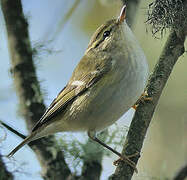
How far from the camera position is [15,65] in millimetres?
3592

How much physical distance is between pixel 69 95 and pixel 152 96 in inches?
35.1

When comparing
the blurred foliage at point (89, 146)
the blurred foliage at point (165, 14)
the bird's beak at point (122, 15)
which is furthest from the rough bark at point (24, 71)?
the blurred foliage at point (165, 14)

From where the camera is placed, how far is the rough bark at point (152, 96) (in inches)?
105

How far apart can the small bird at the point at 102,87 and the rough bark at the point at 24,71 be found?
0.68 ft

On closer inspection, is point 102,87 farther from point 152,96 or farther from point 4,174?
point 4,174

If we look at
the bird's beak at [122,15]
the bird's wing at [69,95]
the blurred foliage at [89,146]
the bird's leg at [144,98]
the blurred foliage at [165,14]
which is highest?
the bird's beak at [122,15]

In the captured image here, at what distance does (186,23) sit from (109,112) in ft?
2.85

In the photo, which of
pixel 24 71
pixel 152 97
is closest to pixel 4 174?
pixel 24 71

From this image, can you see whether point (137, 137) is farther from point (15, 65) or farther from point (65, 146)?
point (15, 65)

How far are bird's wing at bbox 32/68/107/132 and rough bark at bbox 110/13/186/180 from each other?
552mm

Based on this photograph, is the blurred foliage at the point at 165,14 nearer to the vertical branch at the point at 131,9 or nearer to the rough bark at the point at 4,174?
the vertical branch at the point at 131,9

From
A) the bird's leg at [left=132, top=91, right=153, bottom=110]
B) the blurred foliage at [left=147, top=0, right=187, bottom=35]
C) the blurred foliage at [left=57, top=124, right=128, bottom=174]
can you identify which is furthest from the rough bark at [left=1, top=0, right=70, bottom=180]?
the blurred foliage at [left=147, top=0, right=187, bottom=35]

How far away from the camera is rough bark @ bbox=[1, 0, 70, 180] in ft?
11.6

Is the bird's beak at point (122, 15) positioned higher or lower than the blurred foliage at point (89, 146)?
higher
